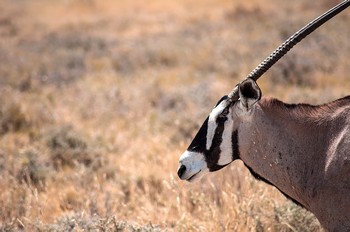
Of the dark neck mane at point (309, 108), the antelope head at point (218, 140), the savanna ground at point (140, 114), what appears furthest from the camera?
the savanna ground at point (140, 114)

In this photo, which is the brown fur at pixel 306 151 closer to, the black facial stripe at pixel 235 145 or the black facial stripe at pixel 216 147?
the black facial stripe at pixel 235 145

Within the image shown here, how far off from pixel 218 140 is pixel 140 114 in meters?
6.61

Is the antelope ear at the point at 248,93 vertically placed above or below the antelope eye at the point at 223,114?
above

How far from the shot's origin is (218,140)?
3189 mm

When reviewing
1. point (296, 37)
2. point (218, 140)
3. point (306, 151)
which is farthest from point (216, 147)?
point (296, 37)

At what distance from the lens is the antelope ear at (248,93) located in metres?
2.94

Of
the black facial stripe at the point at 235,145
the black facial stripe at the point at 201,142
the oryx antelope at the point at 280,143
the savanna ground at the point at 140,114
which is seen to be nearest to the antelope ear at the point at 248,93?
the oryx antelope at the point at 280,143

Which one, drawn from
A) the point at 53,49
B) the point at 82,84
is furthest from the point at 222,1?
the point at 82,84

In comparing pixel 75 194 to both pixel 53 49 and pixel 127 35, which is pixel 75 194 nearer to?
pixel 53 49

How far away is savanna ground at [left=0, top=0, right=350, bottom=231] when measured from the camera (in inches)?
173

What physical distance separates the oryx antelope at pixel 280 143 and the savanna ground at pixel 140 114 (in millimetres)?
836

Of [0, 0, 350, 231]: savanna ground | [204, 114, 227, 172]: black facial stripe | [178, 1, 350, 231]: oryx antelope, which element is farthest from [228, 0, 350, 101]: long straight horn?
[0, 0, 350, 231]: savanna ground

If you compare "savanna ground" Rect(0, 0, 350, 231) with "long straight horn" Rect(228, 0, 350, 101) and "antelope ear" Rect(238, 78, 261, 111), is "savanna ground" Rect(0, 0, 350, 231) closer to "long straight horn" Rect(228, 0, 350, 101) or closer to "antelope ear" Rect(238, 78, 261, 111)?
"antelope ear" Rect(238, 78, 261, 111)

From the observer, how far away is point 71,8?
116ft
